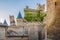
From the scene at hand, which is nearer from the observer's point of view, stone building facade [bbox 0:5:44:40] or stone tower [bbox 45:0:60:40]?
stone tower [bbox 45:0:60:40]

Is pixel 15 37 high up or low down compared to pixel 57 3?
down

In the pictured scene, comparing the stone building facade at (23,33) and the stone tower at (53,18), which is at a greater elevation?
the stone tower at (53,18)

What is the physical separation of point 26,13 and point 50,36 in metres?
A: 18.9

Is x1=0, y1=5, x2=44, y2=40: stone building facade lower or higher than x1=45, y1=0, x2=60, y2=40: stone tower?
lower

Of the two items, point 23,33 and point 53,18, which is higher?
point 53,18

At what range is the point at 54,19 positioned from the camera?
166 inches

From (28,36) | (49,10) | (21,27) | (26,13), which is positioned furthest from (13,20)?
(49,10)

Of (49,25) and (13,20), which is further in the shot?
(13,20)

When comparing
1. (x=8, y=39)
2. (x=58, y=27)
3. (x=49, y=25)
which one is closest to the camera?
(x=58, y=27)

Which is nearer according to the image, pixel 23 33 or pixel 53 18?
pixel 53 18

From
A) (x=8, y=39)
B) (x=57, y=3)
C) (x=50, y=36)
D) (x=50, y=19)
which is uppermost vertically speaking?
(x=57, y=3)

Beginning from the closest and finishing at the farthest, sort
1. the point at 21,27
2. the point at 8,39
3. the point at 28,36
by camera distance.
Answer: the point at 8,39, the point at 28,36, the point at 21,27

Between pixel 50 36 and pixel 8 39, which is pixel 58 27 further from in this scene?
pixel 8 39

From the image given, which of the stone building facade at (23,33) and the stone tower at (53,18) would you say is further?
the stone building facade at (23,33)
